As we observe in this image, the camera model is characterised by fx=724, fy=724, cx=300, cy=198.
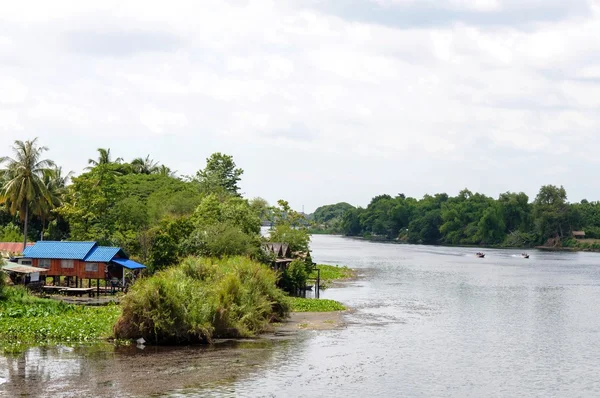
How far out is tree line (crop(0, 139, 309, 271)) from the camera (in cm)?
6638

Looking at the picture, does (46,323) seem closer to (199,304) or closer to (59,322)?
(59,322)

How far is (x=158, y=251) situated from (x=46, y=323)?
23905 millimetres

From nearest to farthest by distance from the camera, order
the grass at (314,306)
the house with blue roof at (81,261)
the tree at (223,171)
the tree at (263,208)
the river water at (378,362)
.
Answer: the river water at (378,362) < the grass at (314,306) < the house with blue roof at (81,261) < the tree at (263,208) < the tree at (223,171)

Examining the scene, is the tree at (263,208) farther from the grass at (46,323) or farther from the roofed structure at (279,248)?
the grass at (46,323)

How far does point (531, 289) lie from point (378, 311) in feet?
104

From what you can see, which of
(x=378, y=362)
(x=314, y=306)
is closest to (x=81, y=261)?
(x=314, y=306)

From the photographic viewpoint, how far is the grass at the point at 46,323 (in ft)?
134

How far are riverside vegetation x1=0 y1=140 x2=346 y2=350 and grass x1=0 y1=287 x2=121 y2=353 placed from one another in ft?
0.20

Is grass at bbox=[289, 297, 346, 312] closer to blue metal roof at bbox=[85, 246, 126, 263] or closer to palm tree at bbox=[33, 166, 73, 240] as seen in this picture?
blue metal roof at bbox=[85, 246, 126, 263]

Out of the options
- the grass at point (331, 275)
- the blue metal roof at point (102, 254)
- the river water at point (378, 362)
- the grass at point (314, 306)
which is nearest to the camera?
the river water at point (378, 362)

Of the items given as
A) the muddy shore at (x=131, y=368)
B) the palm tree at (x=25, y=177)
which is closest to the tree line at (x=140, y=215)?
the palm tree at (x=25, y=177)

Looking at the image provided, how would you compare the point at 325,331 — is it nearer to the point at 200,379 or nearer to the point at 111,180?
the point at 200,379

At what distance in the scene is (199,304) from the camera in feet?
137

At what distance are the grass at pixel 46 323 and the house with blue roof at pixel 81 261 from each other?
488 inches
